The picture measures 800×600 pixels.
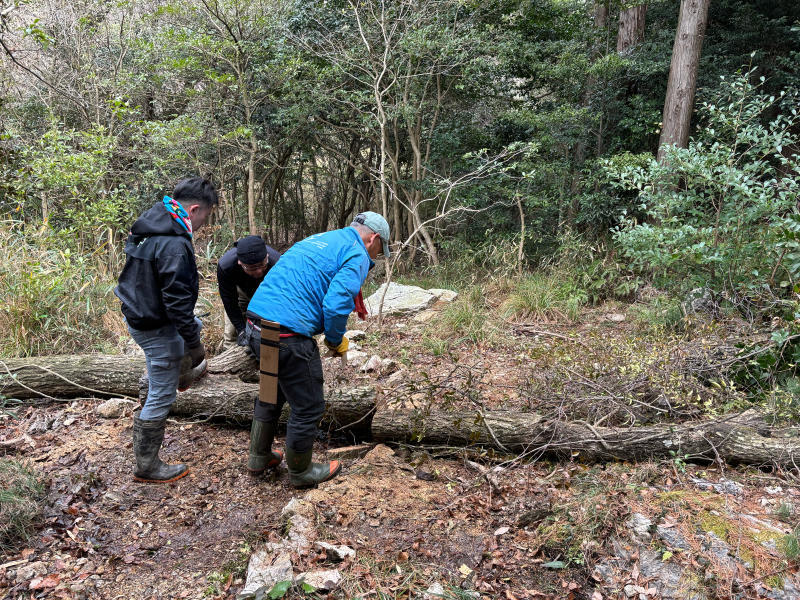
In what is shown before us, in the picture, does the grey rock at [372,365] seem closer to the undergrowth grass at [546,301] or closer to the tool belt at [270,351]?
the tool belt at [270,351]

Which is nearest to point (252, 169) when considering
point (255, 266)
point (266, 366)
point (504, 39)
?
point (504, 39)

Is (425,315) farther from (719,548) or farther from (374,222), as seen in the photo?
(719,548)

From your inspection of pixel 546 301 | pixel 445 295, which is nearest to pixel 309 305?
pixel 546 301

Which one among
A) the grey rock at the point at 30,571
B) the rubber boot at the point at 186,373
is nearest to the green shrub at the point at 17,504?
the grey rock at the point at 30,571

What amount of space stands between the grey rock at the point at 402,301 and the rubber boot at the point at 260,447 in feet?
12.2

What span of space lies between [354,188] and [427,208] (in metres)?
2.33

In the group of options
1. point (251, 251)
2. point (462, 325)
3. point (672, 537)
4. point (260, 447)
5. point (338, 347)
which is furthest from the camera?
point (462, 325)

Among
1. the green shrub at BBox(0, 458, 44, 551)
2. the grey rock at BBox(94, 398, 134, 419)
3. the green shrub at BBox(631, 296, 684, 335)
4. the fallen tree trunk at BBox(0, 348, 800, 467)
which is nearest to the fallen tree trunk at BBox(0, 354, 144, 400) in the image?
the fallen tree trunk at BBox(0, 348, 800, 467)

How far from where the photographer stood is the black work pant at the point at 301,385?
2971 mm

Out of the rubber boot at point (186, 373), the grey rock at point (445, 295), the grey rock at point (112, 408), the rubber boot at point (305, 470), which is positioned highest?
the rubber boot at point (186, 373)

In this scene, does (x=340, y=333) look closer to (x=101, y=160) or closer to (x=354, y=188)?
(x=101, y=160)

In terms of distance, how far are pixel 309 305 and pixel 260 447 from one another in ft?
3.46

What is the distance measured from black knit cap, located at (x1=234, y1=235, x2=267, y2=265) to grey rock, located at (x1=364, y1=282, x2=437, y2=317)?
3577 millimetres

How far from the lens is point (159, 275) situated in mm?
2928
